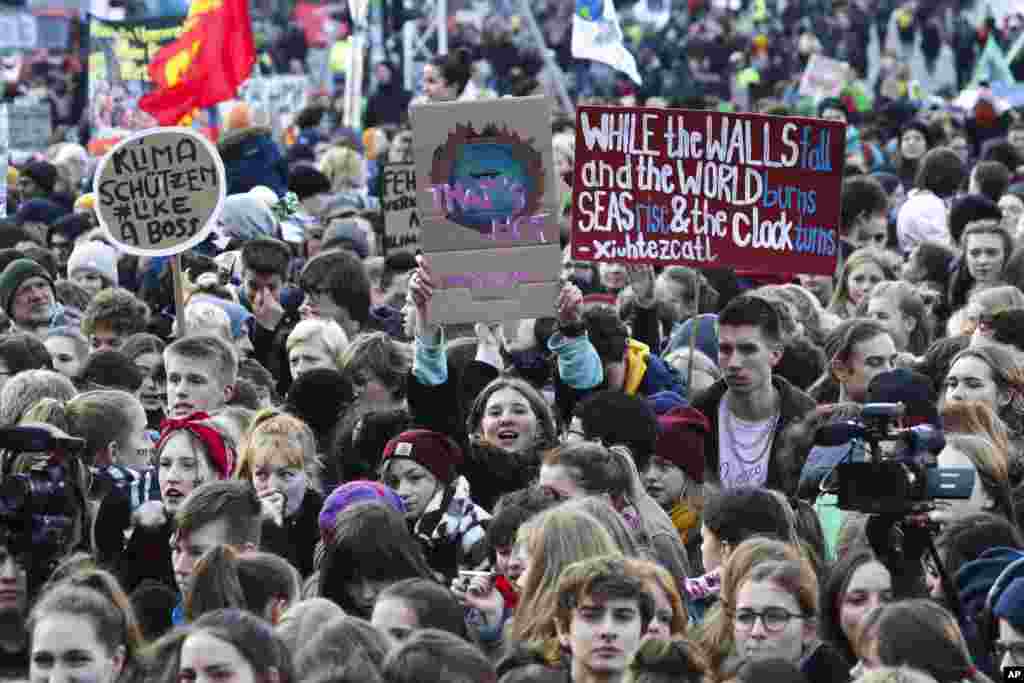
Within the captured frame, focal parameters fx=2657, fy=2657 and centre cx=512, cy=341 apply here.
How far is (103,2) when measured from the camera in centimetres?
1827

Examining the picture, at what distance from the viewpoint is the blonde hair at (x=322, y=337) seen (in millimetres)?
10305

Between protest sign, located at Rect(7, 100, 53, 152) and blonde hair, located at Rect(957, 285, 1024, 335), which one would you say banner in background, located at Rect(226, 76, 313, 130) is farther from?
blonde hair, located at Rect(957, 285, 1024, 335)

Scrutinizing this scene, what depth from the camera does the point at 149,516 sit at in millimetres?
7707

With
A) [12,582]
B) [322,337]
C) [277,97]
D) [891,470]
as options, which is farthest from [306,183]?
[277,97]

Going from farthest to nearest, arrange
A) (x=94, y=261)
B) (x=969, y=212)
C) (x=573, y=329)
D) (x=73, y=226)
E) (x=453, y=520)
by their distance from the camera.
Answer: (x=73, y=226) < (x=969, y=212) < (x=94, y=261) < (x=573, y=329) < (x=453, y=520)

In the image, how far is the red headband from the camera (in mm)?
8195

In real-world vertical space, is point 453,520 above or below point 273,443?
below

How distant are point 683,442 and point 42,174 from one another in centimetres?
888

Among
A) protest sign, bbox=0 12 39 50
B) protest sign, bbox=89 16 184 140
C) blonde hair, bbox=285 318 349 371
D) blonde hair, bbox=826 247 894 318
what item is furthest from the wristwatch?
protest sign, bbox=0 12 39 50

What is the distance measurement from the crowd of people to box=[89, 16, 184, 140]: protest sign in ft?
15.9

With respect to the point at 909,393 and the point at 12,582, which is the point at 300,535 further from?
the point at 909,393

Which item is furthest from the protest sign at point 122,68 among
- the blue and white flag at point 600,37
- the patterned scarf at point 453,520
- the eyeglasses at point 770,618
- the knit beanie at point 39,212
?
the eyeglasses at point 770,618

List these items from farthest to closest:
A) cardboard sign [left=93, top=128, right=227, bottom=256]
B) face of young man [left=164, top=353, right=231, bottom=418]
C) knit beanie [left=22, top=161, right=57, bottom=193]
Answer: knit beanie [left=22, top=161, right=57, bottom=193] < cardboard sign [left=93, top=128, right=227, bottom=256] < face of young man [left=164, top=353, right=231, bottom=418]

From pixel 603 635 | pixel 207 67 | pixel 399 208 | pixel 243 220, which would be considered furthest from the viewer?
pixel 207 67
